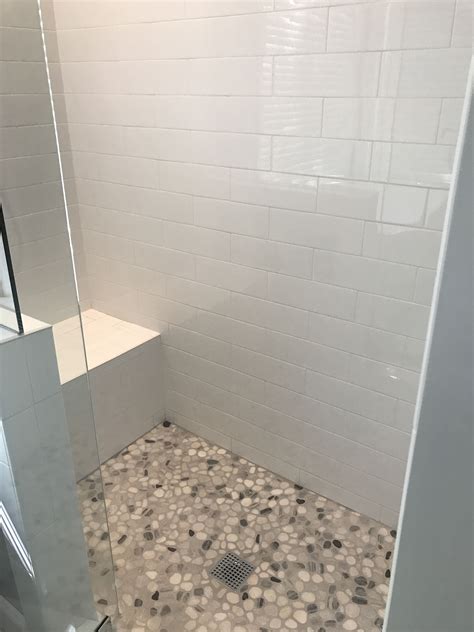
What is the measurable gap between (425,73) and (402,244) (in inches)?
19.6

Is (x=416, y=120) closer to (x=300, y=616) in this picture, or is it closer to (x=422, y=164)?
(x=422, y=164)

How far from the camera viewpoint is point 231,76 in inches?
70.1

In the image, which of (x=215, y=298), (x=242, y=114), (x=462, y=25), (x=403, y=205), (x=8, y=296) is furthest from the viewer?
(x=215, y=298)

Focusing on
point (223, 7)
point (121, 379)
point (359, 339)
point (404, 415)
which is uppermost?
point (223, 7)

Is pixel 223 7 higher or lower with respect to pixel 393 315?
higher

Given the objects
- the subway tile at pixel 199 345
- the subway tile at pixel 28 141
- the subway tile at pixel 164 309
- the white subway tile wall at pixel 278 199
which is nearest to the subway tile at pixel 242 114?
the white subway tile wall at pixel 278 199

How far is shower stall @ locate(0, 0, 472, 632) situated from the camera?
4.50ft

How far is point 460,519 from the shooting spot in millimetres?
555

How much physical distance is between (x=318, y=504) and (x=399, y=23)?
A: 1.76m

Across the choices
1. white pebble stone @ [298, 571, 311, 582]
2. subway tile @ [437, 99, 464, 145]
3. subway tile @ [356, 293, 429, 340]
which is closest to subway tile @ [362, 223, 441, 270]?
subway tile @ [356, 293, 429, 340]

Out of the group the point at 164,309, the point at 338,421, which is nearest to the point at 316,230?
the point at 338,421

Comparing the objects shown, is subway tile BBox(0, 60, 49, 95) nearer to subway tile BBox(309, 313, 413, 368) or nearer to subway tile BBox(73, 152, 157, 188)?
subway tile BBox(73, 152, 157, 188)

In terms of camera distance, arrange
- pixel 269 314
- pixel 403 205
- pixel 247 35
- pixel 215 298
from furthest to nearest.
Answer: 1. pixel 215 298
2. pixel 269 314
3. pixel 247 35
4. pixel 403 205

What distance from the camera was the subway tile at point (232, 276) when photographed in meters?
2.01
